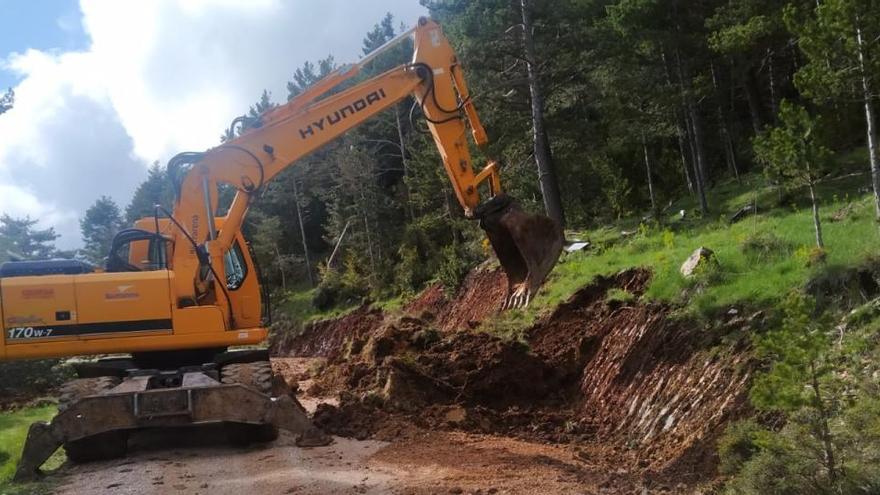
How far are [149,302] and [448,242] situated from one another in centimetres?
2473

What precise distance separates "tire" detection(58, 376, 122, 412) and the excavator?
0.06 feet

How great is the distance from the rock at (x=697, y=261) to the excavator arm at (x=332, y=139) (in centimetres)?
212

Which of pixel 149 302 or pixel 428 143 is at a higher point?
pixel 428 143

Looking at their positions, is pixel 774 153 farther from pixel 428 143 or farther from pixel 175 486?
pixel 428 143

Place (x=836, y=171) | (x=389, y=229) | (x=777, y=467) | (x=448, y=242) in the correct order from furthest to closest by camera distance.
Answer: (x=389, y=229)
(x=448, y=242)
(x=836, y=171)
(x=777, y=467)

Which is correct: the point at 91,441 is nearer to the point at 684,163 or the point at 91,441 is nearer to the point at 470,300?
the point at 470,300

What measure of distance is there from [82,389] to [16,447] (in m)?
2.05

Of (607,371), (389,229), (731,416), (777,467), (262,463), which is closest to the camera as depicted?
(777,467)

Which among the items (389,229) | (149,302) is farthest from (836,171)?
(389,229)

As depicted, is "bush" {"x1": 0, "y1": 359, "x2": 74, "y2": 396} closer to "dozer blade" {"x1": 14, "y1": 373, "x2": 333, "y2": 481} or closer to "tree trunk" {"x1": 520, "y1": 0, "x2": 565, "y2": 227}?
"dozer blade" {"x1": 14, "y1": 373, "x2": 333, "y2": 481}

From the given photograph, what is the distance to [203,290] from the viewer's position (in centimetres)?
978

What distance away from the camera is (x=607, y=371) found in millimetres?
10492

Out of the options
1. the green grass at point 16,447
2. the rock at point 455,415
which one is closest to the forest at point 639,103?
the rock at point 455,415

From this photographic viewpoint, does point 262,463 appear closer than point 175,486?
No
